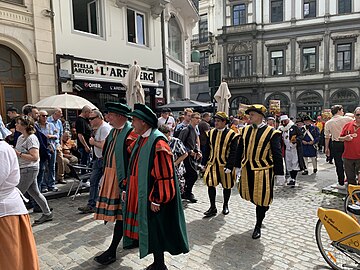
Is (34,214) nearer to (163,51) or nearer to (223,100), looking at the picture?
(223,100)

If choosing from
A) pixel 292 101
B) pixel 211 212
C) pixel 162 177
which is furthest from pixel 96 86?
pixel 292 101

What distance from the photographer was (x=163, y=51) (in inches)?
612

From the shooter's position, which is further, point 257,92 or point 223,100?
point 257,92

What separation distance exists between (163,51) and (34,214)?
11847 millimetres

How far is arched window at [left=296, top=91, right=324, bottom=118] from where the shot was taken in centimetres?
2864

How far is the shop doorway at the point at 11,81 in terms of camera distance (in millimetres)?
9844

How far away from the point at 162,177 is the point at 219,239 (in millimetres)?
1873

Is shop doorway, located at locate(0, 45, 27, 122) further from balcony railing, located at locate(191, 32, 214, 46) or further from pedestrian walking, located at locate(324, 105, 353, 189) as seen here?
balcony railing, located at locate(191, 32, 214, 46)

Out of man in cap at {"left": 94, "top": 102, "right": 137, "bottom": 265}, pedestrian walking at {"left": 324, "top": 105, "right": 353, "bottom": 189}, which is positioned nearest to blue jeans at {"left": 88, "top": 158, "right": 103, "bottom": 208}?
man in cap at {"left": 94, "top": 102, "right": 137, "bottom": 265}

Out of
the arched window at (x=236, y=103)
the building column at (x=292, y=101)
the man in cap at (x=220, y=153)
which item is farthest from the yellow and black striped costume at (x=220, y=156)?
the arched window at (x=236, y=103)

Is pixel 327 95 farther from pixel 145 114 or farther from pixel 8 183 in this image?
pixel 8 183

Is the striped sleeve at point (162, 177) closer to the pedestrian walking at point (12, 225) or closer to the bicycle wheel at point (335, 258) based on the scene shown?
the pedestrian walking at point (12, 225)

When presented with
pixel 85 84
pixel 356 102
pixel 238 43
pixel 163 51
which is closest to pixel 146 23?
pixel 163 51

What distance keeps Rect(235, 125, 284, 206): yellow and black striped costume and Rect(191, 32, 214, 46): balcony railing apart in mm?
30131
